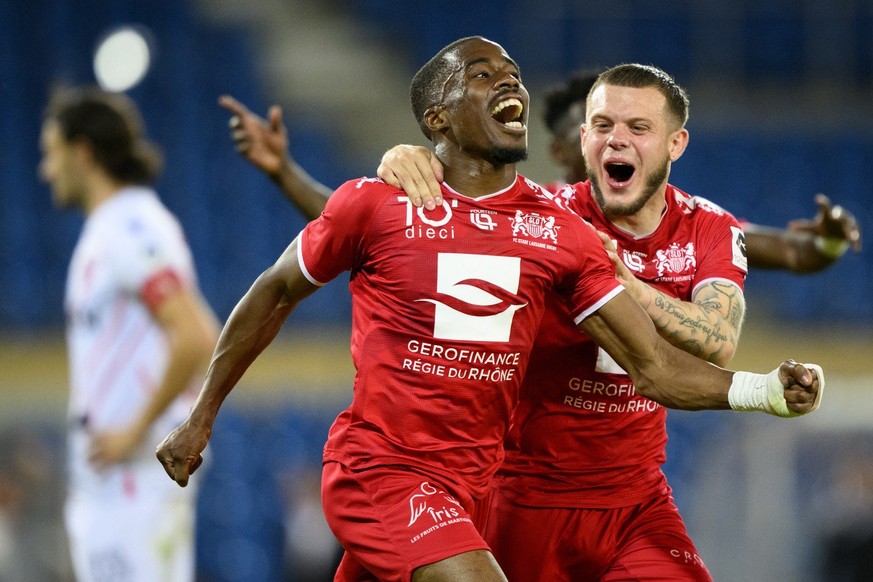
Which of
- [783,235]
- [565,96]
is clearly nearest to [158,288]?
[565,96]

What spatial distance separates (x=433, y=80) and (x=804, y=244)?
81.8 inches

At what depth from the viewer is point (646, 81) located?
387 cm

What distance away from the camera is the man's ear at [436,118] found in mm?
3648

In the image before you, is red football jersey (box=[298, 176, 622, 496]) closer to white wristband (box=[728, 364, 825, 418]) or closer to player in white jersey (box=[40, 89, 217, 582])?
white wristband (box=[728, 364, 825, 418])

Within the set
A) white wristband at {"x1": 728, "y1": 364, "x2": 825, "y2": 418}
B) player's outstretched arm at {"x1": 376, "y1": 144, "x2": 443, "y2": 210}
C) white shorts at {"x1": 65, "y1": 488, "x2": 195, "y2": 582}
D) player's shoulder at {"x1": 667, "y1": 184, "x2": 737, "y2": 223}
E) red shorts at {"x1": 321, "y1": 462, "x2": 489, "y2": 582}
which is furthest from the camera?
white shorts at {"x1": 65, "y1": 488, "x2": 195, "y2": 582}

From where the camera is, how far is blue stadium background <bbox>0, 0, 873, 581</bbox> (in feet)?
32.3

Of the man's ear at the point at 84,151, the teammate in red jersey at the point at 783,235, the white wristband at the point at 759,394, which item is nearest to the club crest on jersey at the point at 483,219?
the white wristband at the point at 759,394

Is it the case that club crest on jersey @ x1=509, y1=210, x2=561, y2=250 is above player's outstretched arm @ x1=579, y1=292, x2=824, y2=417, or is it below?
above

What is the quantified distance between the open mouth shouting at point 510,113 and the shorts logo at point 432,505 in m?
1.06

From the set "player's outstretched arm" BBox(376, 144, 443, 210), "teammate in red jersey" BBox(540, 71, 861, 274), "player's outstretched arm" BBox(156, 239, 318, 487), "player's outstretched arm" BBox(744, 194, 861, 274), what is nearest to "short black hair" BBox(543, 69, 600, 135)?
"teammate in red jersey" BBox(540, 71, 861, 274)

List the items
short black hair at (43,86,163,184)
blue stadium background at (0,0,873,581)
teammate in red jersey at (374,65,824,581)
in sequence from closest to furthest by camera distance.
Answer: teammate in red jersey at (374,65,824,581) → short black hair at (43,86,163,184) → blue stadium background at (0,0,873,581)

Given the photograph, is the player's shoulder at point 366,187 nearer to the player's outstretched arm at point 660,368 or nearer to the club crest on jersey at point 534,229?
the club crest on jersey at point 534,229

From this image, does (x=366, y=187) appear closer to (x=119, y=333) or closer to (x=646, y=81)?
(x=646, y=81)

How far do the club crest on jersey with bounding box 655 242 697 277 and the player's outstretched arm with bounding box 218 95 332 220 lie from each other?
1581mm
